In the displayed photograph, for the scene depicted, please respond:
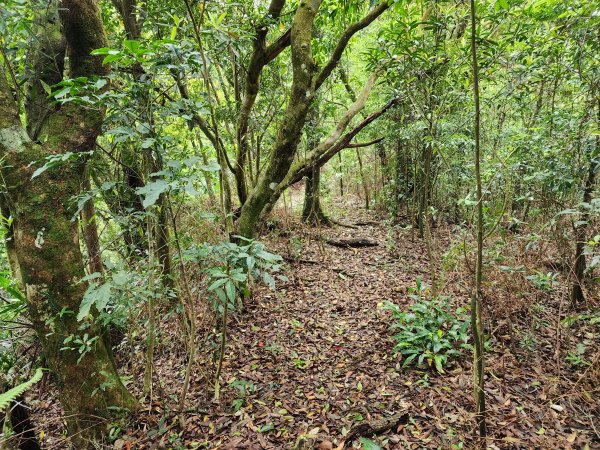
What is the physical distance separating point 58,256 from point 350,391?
3.01 meters

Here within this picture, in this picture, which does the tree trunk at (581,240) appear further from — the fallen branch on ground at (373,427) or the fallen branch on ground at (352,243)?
the fallen branch on ground at (352,243)

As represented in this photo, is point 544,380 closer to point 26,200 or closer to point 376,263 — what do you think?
point 376,263

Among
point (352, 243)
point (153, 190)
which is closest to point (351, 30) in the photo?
point (153, 190)

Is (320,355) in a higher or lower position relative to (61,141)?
lower

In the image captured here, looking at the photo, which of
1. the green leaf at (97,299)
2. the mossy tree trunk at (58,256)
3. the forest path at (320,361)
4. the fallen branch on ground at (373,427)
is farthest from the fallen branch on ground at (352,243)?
the green leaf at (97,299)

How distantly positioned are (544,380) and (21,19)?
590 cm

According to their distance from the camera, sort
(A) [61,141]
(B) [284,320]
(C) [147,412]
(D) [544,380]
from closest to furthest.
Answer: (A) [61,141]
(C) [147,412]
(D) [544,380]
(B) [284,320]

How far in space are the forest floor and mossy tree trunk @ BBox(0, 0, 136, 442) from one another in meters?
0.42

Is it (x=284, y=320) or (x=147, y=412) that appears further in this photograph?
(x=284, y=320)

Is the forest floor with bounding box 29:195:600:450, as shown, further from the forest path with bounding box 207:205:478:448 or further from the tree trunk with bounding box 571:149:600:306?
the tree trunk with bounding box 571:149:600:306

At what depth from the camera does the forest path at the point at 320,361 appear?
285 cm

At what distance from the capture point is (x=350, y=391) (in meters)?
3.21

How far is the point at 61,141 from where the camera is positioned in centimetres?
262

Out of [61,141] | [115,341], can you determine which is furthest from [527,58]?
[115,341]
